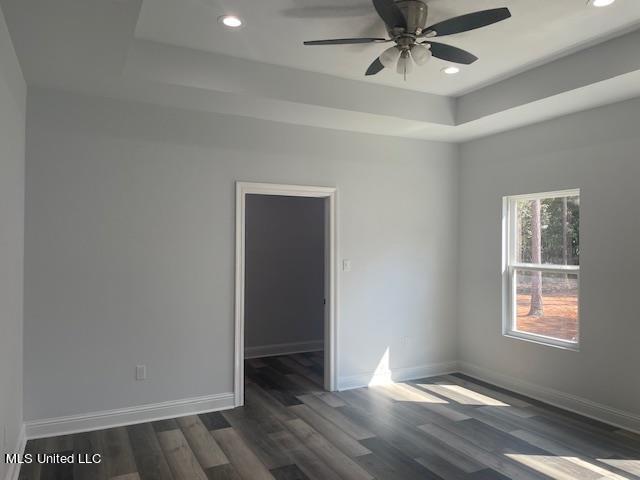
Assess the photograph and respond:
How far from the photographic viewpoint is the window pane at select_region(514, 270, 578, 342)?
4.35 meters

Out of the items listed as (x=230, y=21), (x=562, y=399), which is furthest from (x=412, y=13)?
(x=562, y=399)

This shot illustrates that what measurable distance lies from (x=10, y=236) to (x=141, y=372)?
5.12 feet

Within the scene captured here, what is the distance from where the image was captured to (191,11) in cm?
288

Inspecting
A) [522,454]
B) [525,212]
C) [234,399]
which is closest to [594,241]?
[525,212]

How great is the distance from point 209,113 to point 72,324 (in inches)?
81.5

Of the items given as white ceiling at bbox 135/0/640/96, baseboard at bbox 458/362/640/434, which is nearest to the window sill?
baseboard at bbox 458/362/640/434

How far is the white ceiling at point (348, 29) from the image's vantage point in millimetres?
2818

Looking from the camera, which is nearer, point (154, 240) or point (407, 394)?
point (154, 240)

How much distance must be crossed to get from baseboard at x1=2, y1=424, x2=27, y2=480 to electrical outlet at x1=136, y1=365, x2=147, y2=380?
0.84 meters

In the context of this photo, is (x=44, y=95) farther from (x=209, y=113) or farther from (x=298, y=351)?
(x=298, y=351)

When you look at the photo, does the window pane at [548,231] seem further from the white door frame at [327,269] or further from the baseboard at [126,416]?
the baseboard at [126,416]

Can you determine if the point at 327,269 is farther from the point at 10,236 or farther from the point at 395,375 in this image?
the point at 10,236

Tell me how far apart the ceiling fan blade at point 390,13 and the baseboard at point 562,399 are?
3.53 m

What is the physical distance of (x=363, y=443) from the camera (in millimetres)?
3541
